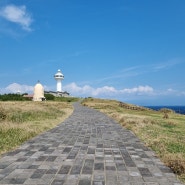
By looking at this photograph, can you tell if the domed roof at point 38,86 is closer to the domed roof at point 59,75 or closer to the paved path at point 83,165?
the domed roof at point 59,75

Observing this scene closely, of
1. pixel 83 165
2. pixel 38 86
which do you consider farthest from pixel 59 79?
pixel 83 165

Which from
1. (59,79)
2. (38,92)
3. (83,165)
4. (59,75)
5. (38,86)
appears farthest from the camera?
(59,75)

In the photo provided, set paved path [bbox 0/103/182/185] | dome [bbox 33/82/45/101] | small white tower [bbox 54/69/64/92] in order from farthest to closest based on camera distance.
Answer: small white tower [bbox 54/69/64/92], dome [bbox 33/82/45/101], paved path [bbox 0/103/182/185]

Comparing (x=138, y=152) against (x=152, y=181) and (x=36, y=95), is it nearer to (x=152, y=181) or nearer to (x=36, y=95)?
(x=152, y=181)

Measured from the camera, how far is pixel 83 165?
7074mm

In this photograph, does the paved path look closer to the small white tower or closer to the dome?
the dome

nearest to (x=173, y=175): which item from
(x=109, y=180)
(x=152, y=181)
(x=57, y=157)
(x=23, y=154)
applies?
(x=152, y=181)

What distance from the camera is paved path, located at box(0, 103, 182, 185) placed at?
19.2 feet

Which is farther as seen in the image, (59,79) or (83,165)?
(59,79)

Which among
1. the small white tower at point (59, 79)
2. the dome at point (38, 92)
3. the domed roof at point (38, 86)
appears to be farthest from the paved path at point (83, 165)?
the small white tower at point (59, 79)

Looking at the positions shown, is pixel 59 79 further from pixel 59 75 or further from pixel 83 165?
pixel 83 165

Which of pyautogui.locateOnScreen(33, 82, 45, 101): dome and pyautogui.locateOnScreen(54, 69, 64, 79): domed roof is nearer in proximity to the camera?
pyautogui.locateOnScreen(33, 82, 45, 101): dome

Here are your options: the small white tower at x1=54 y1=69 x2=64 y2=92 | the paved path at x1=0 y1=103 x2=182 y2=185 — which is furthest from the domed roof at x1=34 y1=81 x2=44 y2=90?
the paved path at x1=0 y1=103 x2=182 y2=185

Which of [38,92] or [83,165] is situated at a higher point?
[38,92]
